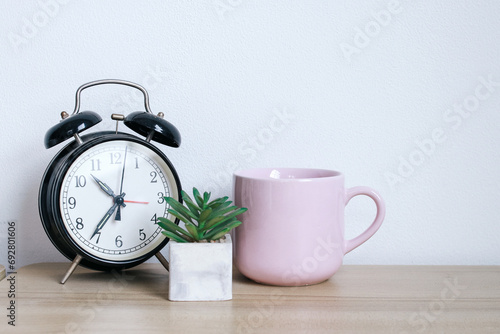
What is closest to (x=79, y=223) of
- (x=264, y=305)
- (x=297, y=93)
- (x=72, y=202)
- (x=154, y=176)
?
(x=72, y=202)

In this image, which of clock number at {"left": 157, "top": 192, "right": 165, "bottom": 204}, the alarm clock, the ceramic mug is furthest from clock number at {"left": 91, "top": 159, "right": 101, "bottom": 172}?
the ceramic mug

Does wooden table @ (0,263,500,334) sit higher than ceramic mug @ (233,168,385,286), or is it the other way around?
ceramic mug @ (233,168,385,286)

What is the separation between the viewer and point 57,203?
0.76m

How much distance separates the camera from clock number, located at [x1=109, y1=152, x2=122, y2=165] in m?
0.79

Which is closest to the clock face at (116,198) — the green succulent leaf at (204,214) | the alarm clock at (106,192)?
the alarm clock at (106,192)

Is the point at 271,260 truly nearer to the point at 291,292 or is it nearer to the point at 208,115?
the point at 291,292

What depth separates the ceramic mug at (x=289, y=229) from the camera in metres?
0.75

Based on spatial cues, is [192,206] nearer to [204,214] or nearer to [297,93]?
[204,214]

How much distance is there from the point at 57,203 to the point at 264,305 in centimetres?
34

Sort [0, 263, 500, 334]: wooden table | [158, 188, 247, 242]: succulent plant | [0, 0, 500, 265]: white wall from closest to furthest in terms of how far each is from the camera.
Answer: [0, 263, 500, 334]: wooden table < [158, 188, 247, 242]: succulent plant < [0, 0, 500, 265]: white wall

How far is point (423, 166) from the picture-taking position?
0.95 meters

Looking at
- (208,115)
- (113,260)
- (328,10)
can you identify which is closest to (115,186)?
(113,260)

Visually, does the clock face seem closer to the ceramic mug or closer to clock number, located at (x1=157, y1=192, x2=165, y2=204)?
clock number, located at (x1=157, y1=192, x2=165, y2=204)

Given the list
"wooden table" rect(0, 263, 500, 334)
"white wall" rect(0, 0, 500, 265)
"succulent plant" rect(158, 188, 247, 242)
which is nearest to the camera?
"wooden table" rect(0, 263, 500, 334)
